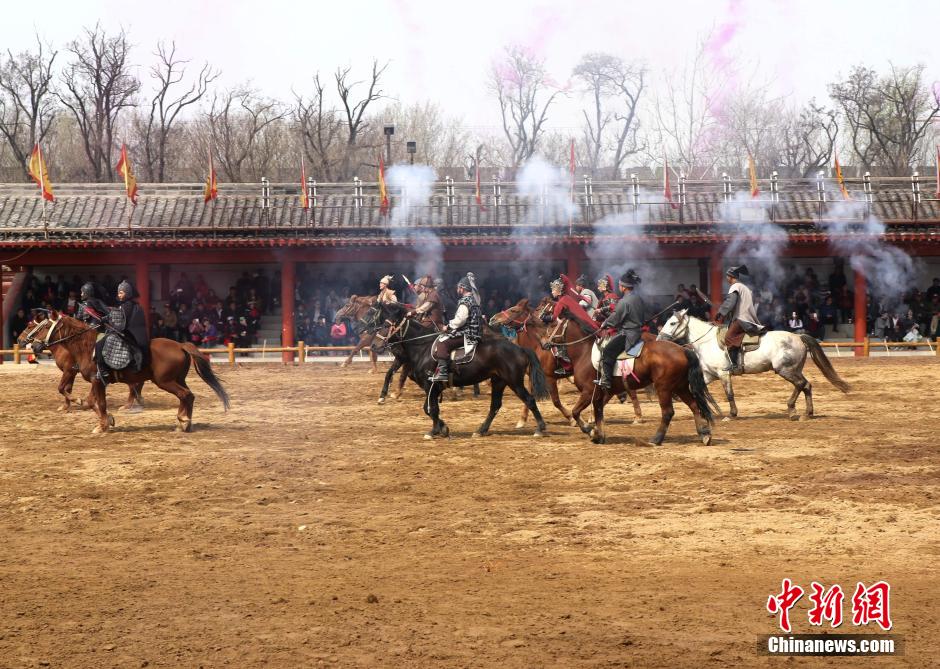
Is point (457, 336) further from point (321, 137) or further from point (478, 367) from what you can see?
point (321, 137)

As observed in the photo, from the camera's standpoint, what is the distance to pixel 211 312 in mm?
34500

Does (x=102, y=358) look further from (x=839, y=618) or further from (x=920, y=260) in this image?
(x=920, y=260)

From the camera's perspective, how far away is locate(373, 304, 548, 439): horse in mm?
15820

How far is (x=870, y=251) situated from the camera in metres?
34.4

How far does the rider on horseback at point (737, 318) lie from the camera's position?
1768cm

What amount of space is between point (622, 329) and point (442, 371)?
2641mm

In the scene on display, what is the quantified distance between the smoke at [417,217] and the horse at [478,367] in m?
Result: 17.2

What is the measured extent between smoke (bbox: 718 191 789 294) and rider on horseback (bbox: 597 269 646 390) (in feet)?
64.0

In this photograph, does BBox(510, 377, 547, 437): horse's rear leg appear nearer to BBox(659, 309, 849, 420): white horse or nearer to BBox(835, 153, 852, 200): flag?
BBox(659, 309, 849, 420): white horse

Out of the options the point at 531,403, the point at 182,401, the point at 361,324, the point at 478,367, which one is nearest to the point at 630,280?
the point at 531,403

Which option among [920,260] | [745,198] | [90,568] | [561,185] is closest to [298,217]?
[561,185]

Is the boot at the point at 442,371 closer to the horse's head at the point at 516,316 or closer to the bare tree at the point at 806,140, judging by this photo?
the horse's head at the point at 516,316

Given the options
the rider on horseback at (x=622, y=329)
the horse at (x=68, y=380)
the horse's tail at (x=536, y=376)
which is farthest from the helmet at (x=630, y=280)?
the horse at (x=68, y=380)

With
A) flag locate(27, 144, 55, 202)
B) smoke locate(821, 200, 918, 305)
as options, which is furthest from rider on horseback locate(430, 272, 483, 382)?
flag locate(27, 144, 55, 202)
